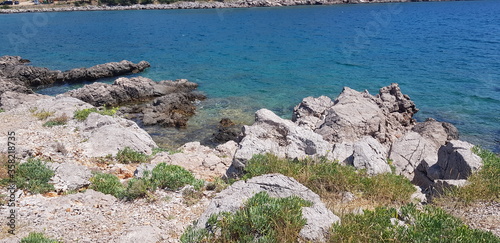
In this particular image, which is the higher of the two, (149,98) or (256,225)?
(256,225)

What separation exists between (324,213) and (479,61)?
146ft

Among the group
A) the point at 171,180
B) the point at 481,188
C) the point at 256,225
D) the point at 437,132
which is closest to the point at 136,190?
the point at 171,180

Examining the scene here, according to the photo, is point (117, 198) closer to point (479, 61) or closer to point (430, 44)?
point (479, 61)

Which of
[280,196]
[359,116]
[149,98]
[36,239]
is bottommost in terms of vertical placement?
[149,98]

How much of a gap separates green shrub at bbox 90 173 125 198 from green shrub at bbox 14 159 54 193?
48.8 inches

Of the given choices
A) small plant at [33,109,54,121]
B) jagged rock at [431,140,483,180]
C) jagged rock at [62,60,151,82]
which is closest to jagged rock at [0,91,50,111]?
small plant at [33,109,54,121]

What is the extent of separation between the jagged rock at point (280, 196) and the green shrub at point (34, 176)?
18.9 ft

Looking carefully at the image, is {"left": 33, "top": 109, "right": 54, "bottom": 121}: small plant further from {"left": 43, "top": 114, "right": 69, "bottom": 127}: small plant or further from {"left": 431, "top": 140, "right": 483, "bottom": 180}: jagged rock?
{"left": 431, "top": 140, "right": 483, "bottom": 180}: jagged rock

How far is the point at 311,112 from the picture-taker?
23.5 m

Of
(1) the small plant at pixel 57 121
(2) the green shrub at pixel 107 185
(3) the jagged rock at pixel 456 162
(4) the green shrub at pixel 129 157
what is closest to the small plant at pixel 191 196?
(2) the green shrub at pixel 107 185

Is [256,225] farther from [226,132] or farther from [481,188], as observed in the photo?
[226,132]

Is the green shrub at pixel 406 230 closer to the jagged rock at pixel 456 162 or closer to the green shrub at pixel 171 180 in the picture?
the green shrub at pixel 171 180

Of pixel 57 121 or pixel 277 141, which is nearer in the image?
pixel 277 141

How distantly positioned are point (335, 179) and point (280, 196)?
8.71ft
